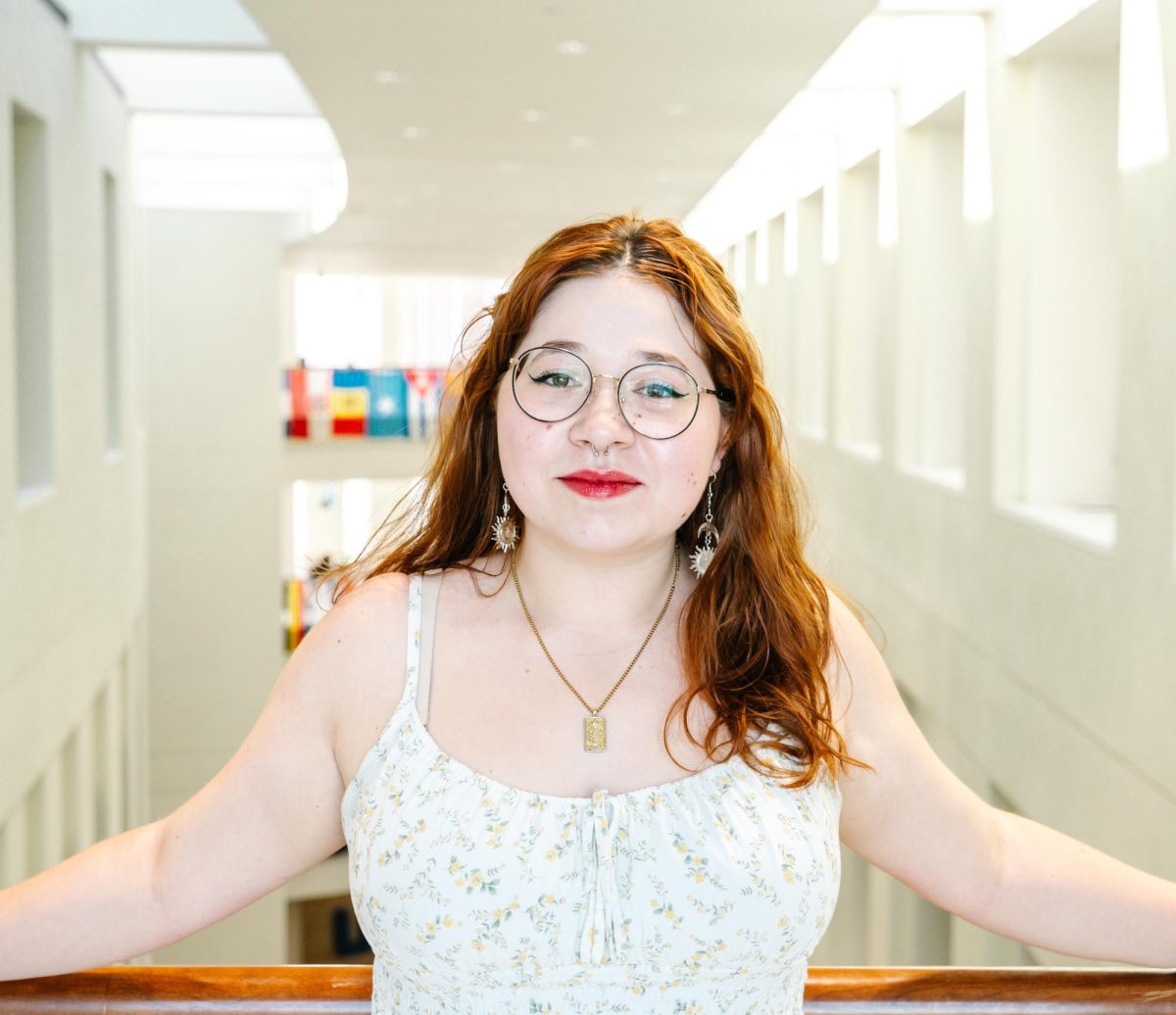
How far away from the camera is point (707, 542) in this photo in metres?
1.94

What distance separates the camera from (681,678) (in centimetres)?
181

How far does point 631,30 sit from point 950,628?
3.26m

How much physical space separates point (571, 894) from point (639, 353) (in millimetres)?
624

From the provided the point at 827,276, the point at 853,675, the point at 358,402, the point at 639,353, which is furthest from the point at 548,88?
the point at 358,402

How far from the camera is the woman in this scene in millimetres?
1630

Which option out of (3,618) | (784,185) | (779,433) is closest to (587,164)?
(784,185)

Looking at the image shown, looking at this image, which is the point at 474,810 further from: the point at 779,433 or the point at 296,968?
the point at 779,433

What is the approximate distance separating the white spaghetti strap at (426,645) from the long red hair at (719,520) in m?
0.07

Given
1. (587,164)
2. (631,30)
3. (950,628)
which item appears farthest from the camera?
(587,164)

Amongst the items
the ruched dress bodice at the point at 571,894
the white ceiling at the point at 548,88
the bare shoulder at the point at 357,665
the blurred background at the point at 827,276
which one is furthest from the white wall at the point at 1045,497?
the bare shoulder at the point at 357,665

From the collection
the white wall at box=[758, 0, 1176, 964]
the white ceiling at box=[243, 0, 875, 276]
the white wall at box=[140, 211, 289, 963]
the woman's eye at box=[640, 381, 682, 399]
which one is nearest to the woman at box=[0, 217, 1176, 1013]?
the woman's eye at box=[640, 381, 682, 399]

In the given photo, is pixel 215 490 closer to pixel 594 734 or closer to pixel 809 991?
pixel 594 734

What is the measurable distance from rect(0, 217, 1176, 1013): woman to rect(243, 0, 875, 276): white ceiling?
306 centimetres

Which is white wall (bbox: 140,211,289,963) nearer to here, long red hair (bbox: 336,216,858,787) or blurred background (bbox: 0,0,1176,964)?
blurred background (bbox: 0,0,1176,964)
